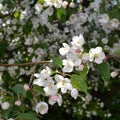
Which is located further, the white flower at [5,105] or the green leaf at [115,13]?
the green leaf at [115,13]

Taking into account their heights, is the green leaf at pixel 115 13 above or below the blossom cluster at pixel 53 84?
above

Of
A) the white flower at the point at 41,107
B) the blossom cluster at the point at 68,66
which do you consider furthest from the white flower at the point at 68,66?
the white flower at the point at 41,107

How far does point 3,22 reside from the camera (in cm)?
558

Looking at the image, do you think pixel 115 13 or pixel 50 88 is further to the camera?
pixel 115 13

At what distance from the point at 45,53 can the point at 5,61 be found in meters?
0.60

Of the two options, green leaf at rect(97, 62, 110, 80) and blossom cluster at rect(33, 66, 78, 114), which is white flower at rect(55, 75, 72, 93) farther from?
green leaf at rect(97, 62, 110, 80)

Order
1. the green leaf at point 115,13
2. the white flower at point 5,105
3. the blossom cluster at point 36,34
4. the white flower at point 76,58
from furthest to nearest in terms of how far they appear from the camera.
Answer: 1. the blossom cluster at point 36,34
2. the green leaf at point 115,13
3. the white flower at point 5,105
4. the white flower at point 76,58

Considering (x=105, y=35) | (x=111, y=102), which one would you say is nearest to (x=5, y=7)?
(x=105, y=35)

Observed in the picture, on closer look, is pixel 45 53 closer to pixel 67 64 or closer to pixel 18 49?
pixel 18 49

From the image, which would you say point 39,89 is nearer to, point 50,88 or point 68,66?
point 50,88

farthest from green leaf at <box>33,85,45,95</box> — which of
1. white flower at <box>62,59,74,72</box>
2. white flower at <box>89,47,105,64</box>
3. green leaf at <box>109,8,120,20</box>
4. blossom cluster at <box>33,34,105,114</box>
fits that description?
green leaf at <box>109,8,120,20</box>

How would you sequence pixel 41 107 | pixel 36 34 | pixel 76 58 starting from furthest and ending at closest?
pixel 36 34
pixel 41 107
pixel 76 58

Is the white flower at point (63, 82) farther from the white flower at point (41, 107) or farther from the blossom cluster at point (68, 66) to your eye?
the white flower at point (41, 107)

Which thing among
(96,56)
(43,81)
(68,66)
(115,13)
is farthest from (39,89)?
(115,13)
